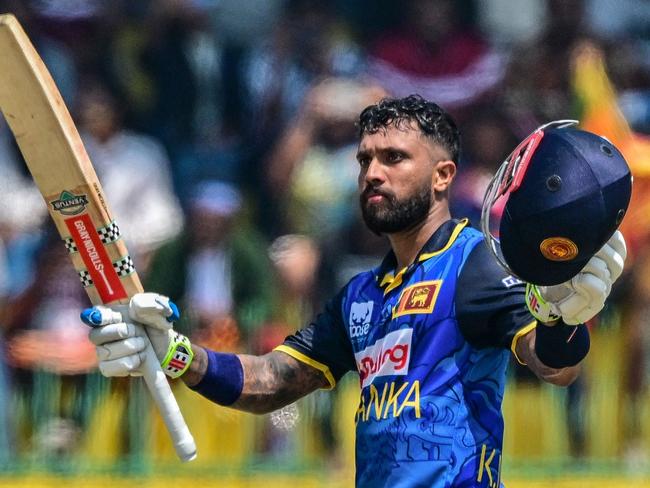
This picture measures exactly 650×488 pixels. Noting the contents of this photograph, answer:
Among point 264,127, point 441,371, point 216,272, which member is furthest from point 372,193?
point 264,127

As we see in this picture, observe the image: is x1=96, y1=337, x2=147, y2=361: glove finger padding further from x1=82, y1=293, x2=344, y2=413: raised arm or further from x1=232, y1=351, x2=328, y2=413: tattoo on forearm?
x1=232, y1=351, x2=328, y2=413: tattoo on forearm

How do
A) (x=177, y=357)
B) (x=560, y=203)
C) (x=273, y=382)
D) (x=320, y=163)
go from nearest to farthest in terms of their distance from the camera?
(x=560, y=203) < (x=177, y=357) < (x=273, y=382) < (x=320, y=163)

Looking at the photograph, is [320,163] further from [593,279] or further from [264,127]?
[593,279]

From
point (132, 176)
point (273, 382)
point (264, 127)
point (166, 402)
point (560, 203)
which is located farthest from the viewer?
point (264, 127)

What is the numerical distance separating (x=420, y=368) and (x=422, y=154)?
73 cm

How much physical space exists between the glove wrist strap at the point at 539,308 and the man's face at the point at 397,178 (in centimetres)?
73

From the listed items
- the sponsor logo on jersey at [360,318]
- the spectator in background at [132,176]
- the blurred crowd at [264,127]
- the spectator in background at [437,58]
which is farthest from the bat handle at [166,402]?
the spectator in background at [437,58]

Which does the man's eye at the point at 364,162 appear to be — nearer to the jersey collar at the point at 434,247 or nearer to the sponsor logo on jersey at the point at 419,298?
the jersey collar at the point at 434,247

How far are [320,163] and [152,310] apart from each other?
320 cm

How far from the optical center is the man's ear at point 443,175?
443 centimetres

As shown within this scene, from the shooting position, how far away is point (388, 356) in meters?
4.18

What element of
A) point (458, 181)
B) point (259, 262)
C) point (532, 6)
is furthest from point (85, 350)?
point (532, 6)

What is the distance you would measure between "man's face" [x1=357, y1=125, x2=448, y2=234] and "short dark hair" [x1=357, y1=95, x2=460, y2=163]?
25 mm

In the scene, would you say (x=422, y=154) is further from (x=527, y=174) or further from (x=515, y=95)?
(x=515, y=95)
